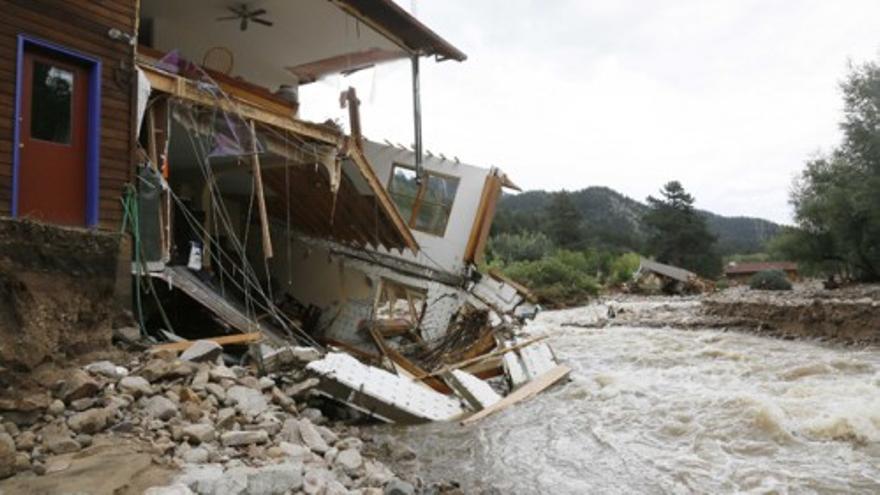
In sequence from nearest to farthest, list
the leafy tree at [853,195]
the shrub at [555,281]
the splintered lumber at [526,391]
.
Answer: the splintered lumber at [526,391] → the leafy tree at [853,195] → the shrub at [555,281]

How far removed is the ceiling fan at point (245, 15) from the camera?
44.5ft

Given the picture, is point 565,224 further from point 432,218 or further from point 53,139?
point 53,139

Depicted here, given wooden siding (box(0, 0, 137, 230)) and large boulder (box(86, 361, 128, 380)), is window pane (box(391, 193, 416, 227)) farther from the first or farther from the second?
large boulder (box(86, 361, 128, 380))

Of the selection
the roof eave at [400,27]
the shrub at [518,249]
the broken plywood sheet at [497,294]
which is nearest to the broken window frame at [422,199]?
the broken plywood sheet at [497,294]

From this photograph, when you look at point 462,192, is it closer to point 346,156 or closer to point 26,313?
point 346,156

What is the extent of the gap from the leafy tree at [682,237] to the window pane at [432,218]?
53562mm

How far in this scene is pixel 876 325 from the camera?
16438mm

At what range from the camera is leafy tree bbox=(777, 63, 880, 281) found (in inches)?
1217

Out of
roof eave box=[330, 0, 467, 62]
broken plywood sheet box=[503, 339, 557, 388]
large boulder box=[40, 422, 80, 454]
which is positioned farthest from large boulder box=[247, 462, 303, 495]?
roof eave box=[330, 0, 467, 62]

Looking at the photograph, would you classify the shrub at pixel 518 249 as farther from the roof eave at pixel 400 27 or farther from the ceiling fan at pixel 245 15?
the ceiling fan at pixel 245 15

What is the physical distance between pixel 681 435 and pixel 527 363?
481cm

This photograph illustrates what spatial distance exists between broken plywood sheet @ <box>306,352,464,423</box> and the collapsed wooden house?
0.13 ft

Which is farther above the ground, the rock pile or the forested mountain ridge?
the forested mountain ridge

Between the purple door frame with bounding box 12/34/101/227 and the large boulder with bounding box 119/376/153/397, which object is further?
the purple door frame with bounding box 12/34/101/227
